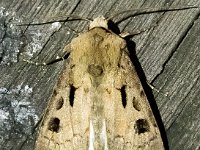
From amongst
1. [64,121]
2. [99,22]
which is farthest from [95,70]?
[64,121]

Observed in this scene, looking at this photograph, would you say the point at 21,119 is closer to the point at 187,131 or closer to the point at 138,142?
the point at 138,142

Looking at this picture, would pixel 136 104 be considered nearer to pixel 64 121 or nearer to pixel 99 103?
pixel 99 103

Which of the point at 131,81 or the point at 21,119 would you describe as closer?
the point at 21,119

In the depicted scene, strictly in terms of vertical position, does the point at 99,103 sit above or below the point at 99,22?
below

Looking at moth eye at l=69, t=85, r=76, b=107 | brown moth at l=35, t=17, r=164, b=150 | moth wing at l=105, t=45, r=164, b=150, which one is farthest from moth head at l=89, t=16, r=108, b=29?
moth eye at l=69, t=85, r=76, b=107

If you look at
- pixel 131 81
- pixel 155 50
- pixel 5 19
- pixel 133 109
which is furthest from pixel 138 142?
pixel 5 19

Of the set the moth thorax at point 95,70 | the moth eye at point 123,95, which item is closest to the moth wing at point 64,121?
the moth thorax at point 95,70

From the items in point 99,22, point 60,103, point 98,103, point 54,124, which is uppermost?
point 99,22
